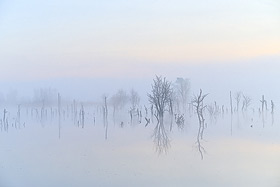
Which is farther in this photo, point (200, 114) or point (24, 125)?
point (24, 125)

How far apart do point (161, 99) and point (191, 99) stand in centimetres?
19

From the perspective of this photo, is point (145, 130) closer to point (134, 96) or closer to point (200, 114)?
point (134, 96)

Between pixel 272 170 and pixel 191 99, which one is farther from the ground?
pixel 191 99

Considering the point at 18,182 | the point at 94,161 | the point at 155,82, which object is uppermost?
the point at 155,82

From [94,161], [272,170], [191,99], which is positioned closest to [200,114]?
[191,99]

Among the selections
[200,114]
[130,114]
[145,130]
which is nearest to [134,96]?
[130,114]

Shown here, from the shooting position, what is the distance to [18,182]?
1927 mm

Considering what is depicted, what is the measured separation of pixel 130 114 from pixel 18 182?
0.85 m

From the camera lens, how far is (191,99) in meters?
1.83

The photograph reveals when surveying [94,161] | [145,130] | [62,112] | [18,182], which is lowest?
[18,182]

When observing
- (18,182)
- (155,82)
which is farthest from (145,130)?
(18,182)

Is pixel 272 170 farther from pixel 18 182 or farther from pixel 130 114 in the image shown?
pixel 18 182

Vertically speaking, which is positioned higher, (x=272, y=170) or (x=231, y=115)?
(x=231, y=115)

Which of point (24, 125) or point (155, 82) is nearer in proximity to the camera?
point (155, 82)
